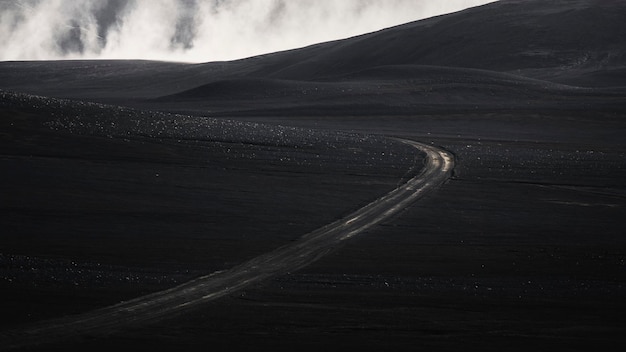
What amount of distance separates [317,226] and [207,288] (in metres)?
7.18

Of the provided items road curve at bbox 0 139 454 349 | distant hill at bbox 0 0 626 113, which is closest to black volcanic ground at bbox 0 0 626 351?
road curve at bbox 0 139 454 349

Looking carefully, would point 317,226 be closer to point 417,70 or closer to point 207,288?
point 207,288

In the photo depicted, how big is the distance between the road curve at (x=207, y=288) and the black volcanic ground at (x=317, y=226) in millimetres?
357

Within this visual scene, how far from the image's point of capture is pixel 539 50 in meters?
142

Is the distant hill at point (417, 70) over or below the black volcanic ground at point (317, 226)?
over

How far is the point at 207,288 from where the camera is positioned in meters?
17.5

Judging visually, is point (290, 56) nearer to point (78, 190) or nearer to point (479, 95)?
point (479, 95)

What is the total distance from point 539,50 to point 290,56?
34572 millimetres

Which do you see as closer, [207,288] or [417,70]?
[207,288]

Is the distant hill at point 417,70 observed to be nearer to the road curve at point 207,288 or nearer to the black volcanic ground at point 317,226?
the black volcanic ground at point 317,226

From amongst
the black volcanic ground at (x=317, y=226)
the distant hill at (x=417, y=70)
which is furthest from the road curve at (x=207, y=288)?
the distant hill at (x=417, y=70)

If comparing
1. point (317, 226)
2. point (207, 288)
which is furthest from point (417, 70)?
point (207, 288)

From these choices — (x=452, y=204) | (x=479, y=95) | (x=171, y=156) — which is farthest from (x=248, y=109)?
(x=452, y=204)

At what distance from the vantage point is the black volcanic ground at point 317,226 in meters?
15.7
